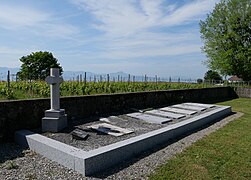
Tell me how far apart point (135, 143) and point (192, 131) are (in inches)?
103

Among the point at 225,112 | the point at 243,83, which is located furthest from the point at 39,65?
the point at 225,112

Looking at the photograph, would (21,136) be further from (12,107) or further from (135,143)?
(135,143)

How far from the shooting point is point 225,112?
374 inches

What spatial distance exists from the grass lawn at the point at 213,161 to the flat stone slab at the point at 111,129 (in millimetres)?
1329

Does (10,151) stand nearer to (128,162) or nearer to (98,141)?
(98,141)

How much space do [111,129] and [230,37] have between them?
75.4 ft

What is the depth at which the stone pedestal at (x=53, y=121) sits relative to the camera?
16.9 feet

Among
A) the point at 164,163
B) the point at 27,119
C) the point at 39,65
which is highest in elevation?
the point at 39,65

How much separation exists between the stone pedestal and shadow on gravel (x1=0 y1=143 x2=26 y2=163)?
72 cm

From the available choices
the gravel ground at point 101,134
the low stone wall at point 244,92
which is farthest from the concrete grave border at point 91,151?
the low stone wall at point 244,92

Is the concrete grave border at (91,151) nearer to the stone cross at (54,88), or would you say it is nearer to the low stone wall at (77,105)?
the low stone wall at (77,105)

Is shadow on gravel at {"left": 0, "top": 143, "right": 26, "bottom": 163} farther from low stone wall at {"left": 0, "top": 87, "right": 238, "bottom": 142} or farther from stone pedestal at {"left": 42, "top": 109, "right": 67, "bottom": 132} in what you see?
stone pedestal at {"left": 42, "top": 109, "right": 67, "bottom": 132}

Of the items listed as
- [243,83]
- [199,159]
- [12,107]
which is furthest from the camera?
[243,83]

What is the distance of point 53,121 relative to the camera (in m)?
5.14
